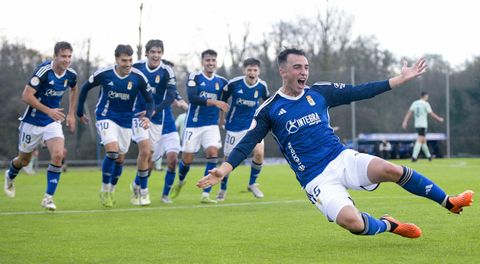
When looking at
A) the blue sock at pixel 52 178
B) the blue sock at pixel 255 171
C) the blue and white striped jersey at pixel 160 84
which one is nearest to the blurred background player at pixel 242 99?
the blue sock at pixel 255 171

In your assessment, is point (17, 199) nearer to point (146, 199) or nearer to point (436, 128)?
point (146, 199)

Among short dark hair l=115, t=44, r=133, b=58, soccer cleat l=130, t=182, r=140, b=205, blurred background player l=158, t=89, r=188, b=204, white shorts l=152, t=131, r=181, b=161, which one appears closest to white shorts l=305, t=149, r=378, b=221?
short dark hair l=115, t=44, r=133, b=58

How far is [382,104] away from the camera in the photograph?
36.8 m

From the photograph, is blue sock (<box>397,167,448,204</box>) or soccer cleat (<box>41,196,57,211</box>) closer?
blue sock (<box>397,167,448,204</box>)

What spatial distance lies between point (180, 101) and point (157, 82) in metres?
1.37

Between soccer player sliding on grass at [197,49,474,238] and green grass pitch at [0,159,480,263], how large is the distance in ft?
1.25

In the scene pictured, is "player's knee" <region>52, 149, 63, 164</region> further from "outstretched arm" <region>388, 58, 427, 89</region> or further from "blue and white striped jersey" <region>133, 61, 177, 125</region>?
"outstretched arm" <region>388, 58, 427, 89</region>

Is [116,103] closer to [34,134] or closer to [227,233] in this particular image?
[34,134]

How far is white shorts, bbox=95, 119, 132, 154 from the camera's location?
1256 cm

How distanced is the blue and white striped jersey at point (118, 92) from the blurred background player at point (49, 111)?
Result: 462mm

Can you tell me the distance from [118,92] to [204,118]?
2023 mm

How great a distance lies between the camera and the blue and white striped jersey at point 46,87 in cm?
1182

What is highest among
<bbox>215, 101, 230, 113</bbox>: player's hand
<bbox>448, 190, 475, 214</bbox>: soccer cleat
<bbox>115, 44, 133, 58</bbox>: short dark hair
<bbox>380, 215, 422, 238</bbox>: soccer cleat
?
<bbox>115, 44, 133, 58</bbox>: short dark hair

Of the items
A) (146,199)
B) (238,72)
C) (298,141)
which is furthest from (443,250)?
(238,72)
